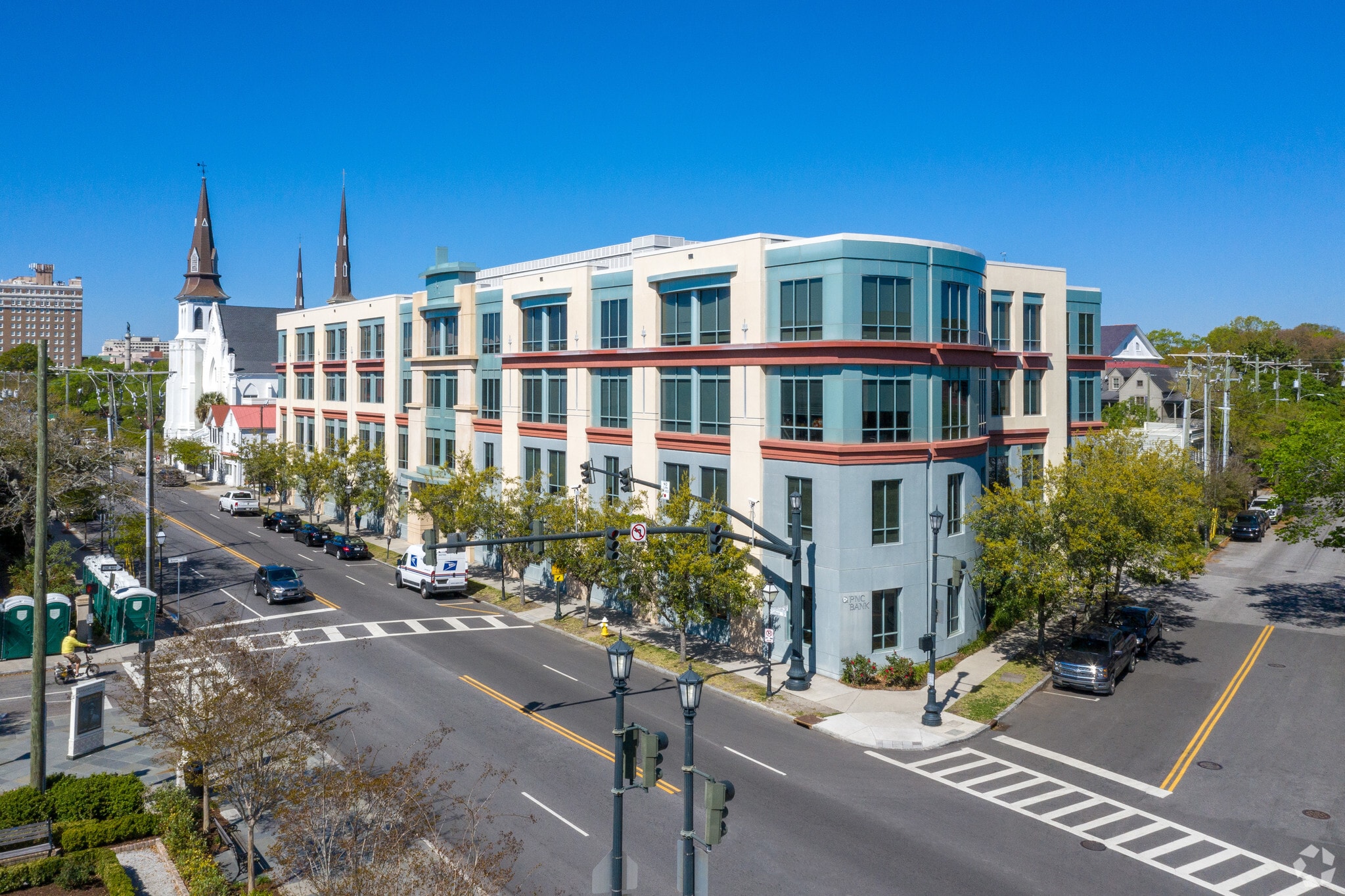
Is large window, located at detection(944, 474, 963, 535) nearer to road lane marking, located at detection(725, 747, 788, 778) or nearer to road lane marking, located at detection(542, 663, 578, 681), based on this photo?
road lane marking, located at detection(725, 747, 788, 778)

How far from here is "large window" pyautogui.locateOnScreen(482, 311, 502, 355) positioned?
49562 millimetres

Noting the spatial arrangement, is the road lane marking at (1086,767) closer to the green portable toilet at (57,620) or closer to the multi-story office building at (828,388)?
the multi-story office building at (828,388)

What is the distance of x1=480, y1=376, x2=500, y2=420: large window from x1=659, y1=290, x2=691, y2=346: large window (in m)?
14.6

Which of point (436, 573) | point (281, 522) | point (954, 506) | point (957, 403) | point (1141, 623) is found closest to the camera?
point (954, 506)

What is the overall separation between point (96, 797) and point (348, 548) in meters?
35.0

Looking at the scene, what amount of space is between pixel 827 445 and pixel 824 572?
4.26m

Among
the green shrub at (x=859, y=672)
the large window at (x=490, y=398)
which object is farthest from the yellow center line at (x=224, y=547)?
the green shrub at (x=859, y=672)

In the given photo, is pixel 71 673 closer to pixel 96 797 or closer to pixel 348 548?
pixel 96 797

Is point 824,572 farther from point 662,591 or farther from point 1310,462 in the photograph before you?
point 1310,462

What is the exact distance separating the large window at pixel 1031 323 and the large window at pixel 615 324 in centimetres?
1815

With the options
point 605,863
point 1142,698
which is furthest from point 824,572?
point 605,863

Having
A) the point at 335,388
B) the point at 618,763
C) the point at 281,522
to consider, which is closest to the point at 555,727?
the point at 618,763

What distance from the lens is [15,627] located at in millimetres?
32031

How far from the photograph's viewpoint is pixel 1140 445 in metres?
38.0
